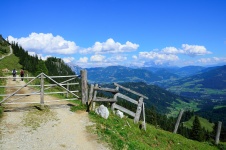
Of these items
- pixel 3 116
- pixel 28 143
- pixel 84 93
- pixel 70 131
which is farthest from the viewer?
pixel 84 93

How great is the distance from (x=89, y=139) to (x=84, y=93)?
24.4 ft

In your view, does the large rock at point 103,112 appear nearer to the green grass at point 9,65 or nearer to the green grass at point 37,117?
the green grass at point 37,117

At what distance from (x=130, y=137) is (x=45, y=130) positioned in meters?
6.48

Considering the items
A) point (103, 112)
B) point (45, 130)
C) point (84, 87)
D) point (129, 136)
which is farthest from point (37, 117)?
point (129, 136)

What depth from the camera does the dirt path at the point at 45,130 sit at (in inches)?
595

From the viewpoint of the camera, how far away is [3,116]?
19938 mm

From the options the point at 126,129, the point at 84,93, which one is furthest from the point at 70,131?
the point at 84,93

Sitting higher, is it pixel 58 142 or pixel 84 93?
pixel 84 93

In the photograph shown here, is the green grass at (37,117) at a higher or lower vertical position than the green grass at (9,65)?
lower

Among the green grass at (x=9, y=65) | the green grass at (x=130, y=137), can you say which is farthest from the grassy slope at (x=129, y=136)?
the green grass at (x=9, y=65)

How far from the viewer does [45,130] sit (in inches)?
687

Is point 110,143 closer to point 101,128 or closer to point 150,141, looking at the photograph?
point 101,128

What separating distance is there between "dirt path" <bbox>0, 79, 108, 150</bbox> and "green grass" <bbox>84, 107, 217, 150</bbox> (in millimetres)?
853

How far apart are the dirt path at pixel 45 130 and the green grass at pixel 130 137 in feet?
2.80
